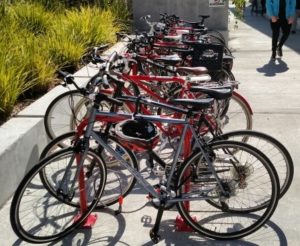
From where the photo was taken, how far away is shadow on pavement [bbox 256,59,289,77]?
8191 mm

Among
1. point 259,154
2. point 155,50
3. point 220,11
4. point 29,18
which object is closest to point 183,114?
point 259,154

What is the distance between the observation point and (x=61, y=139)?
3.46 metres

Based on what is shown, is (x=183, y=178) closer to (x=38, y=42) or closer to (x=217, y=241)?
(x=217, y=241)

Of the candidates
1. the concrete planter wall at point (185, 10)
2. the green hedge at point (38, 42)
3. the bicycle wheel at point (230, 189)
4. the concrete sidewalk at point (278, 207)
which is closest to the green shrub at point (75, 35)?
the green hedge at point (38, 42)

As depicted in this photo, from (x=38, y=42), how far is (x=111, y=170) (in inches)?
132

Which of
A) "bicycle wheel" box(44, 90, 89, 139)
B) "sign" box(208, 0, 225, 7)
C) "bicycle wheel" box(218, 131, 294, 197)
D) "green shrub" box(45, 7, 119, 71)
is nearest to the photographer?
"bicycle wheel" box(218, 131, 294, 197)

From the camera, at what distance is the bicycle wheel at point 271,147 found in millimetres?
3338

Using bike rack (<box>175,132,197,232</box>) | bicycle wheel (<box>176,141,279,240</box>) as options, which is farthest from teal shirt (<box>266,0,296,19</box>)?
bike rack (<box>175,132,197,232</box>)

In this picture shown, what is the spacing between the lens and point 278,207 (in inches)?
147

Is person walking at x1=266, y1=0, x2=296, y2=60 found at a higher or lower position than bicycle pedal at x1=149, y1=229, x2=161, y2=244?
higher

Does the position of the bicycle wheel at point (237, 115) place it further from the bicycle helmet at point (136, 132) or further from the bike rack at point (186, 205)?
the bicycle helmet at point (136, 132)

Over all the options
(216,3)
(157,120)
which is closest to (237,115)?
(157,120)

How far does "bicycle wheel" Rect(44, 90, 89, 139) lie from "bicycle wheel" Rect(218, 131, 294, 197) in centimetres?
172

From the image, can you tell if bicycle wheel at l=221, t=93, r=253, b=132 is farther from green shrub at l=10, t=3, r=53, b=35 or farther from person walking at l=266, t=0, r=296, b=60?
person walking at l=266, t=0, r=296, b=60
